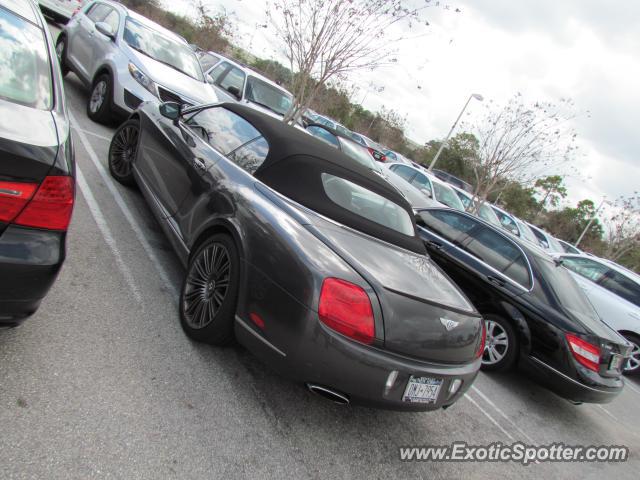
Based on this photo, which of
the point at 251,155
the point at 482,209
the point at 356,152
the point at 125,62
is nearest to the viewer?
the point at 251,155

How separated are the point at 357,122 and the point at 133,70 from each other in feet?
106

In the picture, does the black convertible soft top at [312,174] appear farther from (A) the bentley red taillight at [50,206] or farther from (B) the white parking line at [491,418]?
(B) the white parking line at [491,418]

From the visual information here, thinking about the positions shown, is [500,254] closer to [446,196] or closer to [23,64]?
[23,64]

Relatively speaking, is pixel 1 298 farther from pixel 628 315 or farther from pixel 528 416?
pixel 628 315

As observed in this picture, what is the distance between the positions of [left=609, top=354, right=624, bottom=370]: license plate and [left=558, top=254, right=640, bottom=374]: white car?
3.20 m

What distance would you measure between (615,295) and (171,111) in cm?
822

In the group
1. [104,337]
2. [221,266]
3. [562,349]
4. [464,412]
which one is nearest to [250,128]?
[221,266]

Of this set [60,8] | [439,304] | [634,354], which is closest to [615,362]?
[439,304]

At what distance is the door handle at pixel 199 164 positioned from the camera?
3.64m

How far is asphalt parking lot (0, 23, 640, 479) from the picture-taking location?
6.86ft

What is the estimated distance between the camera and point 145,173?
4.50 metres

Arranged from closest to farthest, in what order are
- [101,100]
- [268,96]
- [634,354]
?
1. [101,100]
2. [634,354]
3. [268,96]

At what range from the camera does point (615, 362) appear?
4.65 meters

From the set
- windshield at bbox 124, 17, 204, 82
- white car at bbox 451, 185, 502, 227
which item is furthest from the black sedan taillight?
white car at bbox 451, 185, 502, 227
